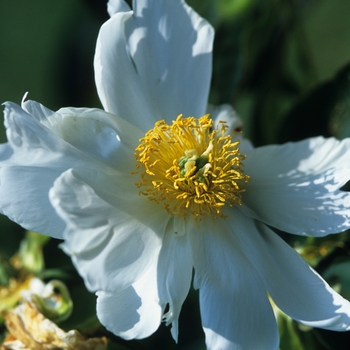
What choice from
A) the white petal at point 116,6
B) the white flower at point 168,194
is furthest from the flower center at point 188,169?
the white petal at point 116,6

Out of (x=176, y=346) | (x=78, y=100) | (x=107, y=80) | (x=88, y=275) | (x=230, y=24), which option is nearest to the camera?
(x=88, y=275)

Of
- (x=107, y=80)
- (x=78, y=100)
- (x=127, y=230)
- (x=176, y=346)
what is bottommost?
(x=176, y=346)

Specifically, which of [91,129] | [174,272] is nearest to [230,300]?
[174,272]

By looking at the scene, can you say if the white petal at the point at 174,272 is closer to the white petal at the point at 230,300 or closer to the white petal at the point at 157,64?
the white petal at the point at 230,300

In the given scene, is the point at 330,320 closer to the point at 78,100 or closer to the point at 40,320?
the point at 40,320

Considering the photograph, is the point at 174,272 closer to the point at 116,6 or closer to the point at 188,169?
the point at 188,169

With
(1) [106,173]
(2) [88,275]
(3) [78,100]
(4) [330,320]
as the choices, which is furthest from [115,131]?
(3) [78,100]

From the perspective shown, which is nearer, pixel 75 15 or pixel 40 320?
pixel 40 320
